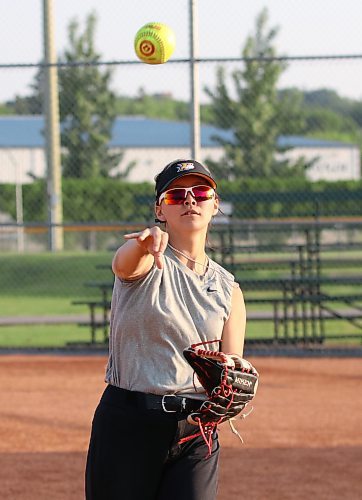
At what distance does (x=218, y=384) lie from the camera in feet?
12.2

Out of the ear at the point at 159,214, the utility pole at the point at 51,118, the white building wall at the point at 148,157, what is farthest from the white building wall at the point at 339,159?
the ear at the point at 159,214

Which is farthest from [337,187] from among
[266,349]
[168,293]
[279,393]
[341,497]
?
[168,293]

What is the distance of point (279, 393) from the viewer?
10656mm

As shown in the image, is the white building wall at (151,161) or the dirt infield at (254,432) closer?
the dirt infield at (254,432)

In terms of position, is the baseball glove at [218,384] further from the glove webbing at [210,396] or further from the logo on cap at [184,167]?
the logo on cap at [184,167]

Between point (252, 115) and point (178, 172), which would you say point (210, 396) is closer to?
point (178, 172)

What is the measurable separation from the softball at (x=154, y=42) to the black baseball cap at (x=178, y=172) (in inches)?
252

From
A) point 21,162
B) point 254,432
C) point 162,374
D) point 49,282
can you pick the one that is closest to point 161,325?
point 162,374

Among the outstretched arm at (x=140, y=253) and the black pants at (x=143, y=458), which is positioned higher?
the outstretched arm at (x=140, y=253)

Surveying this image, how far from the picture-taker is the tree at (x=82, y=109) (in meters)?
26.1

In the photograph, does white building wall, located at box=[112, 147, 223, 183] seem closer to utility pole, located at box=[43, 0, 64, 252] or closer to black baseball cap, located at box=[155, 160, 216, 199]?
utility pole, located at box=[43, 0, 64, 252]

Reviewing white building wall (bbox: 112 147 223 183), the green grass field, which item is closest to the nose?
the green grass field

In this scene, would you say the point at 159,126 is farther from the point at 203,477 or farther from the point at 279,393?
Answer: the point at 203,477

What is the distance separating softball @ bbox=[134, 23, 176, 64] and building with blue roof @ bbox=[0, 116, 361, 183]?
80.1ft
